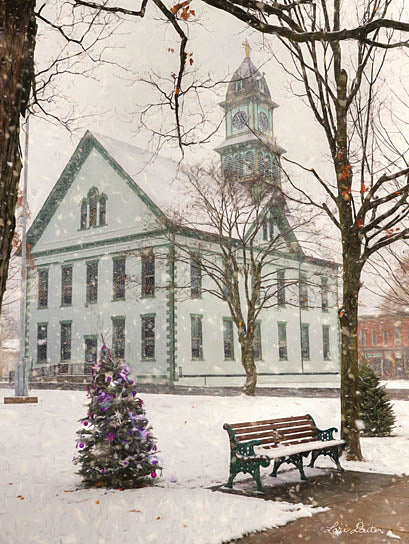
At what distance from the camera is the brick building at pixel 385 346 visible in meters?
66.1

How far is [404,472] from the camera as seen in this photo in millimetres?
9875

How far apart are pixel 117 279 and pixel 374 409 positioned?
22.5 meters

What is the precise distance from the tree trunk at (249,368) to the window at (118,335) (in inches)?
394

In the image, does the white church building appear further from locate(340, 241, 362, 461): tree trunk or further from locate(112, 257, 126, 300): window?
locate(340, 241, 362, 461): tree trunk

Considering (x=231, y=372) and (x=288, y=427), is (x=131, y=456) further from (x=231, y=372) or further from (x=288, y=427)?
(x=231, y=372)

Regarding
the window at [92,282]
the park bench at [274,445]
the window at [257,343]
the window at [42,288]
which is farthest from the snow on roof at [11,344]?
the park bench at [274,445]

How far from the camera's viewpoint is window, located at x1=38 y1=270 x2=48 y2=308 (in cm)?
3853

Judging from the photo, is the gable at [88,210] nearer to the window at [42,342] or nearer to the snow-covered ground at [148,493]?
the window at [42,342]

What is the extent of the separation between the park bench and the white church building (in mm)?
20895

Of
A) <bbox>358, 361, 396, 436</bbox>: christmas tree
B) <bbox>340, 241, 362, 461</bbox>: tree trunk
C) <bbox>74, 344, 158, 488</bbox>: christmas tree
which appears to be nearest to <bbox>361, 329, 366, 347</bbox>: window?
<bbox>358, 361, 396, 436</bbox>: christmas tree

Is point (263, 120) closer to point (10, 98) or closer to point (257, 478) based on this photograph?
point (257, 478)

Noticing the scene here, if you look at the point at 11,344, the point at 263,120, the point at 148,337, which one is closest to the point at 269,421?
the point at 148,337

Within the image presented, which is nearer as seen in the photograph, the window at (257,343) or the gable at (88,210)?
the gable at (88,210)

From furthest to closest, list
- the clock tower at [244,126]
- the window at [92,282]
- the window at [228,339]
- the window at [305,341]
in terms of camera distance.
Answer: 1. the clock tower at [244,126]
2. the window at [305,341]
3. the window at [92,282]
4. the window at [228,339]
